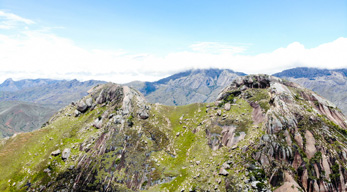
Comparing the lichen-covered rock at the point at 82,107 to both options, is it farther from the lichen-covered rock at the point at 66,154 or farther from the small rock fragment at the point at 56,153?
the small rock fragment at the point at 56,153

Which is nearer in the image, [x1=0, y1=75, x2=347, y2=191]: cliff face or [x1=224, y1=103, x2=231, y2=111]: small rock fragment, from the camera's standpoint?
[x1=0, y1=75, x2=347, y2=191]: cliff face

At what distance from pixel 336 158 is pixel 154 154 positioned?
3273 inches

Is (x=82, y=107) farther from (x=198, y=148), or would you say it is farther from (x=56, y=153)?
(x=198, y=148)

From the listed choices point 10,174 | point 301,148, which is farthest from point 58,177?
point 301,148

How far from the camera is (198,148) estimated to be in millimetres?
92625

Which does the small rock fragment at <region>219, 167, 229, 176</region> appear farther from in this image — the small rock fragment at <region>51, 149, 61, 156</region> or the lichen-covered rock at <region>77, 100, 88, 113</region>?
the lichen-covered rock at <region>77, 100, 88, 113</region>

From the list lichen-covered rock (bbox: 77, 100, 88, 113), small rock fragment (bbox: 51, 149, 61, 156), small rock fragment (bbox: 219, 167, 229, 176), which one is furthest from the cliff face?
lichen-covered rock (bbox: 77, 100, 88, 113)

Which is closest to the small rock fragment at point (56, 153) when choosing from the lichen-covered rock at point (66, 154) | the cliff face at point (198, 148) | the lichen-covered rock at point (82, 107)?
the cliff face at point (198, 148)

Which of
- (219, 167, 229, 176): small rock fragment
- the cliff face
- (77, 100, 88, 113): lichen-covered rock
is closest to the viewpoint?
the cliff face

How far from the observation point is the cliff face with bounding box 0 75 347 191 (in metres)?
68.0

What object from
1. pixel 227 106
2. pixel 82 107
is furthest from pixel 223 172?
pixel 82 107

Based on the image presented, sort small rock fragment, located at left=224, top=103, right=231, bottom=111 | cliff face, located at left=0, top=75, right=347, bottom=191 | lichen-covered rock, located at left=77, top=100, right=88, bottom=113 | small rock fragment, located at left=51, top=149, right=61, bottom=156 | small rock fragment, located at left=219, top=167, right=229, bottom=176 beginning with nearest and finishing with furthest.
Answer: cliff face, located at left=0, top=75, right=347, bottom=191 → small rock fragment, located at left=219, top=167, right=229, bottom=176 → small rock fragment, located at left=51, top=149, right=61, bottom=156 → small rock fragment, located at left=224, top=103, right=231, bottom=111 → lichen-covered rock, located at left=77, top=100, right=88, bottom=113

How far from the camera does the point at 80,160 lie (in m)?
90.4

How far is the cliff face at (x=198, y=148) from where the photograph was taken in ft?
223
